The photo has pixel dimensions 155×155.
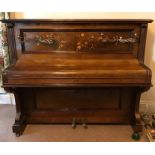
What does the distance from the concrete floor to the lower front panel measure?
0.27ft

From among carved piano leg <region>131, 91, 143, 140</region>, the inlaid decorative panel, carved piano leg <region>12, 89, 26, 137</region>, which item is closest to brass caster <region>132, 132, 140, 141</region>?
carved piano leg <region>131, 91, 143, 140</region>

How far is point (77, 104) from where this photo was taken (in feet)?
6.86

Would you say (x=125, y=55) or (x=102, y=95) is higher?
(x=125, y=55)

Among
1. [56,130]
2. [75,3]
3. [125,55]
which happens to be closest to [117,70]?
[125,55]

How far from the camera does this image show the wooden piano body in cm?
165

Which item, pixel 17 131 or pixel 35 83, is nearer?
pixel 35 83

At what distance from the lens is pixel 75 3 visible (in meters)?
0.40

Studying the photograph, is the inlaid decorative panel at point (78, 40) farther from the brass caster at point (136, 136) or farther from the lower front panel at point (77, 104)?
the brass caster at point (136, 136)

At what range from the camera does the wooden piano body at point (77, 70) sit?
1.65 metres

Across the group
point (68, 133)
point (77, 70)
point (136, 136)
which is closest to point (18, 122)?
point (68, 133)

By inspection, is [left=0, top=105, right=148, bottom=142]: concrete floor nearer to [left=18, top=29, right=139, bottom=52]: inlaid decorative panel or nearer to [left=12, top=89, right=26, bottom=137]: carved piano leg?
[left=12, top=89, right=26, bottom=137]: carved piano leg

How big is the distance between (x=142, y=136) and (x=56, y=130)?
90cm
